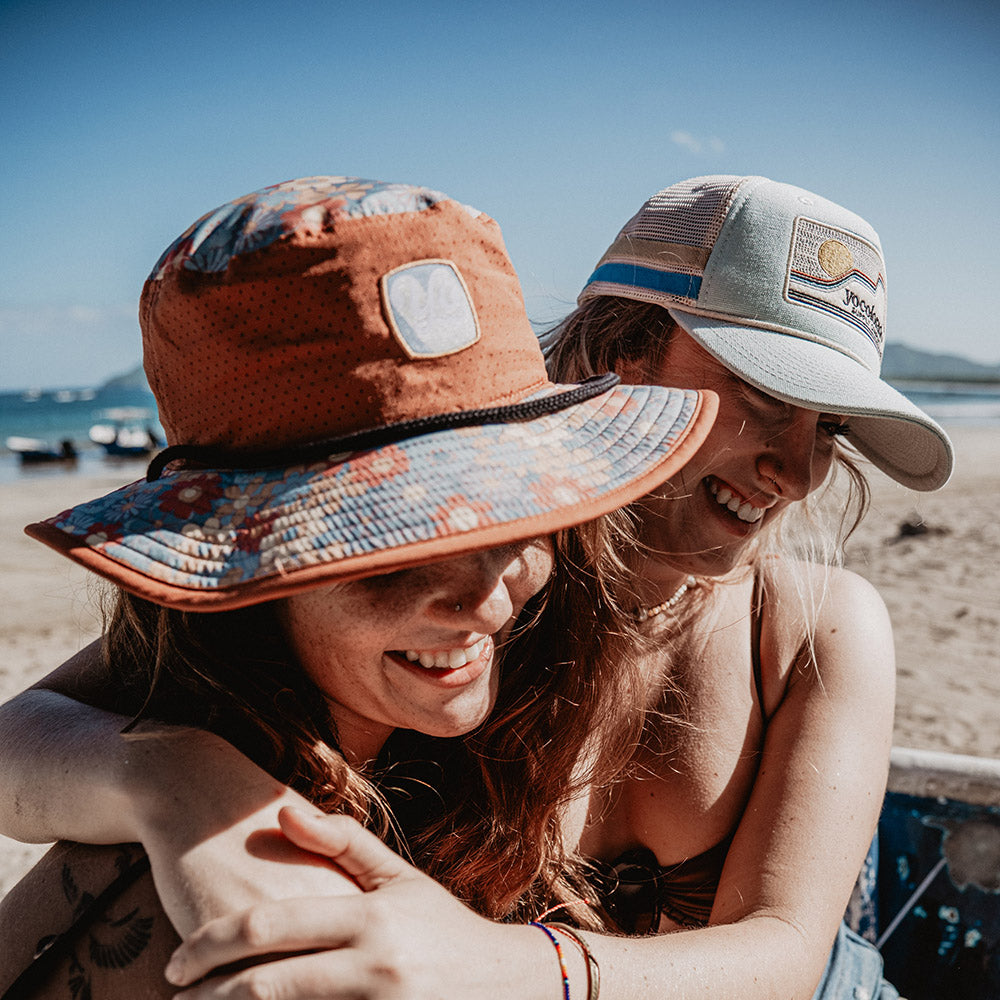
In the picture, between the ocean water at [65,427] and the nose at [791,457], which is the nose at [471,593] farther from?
the ocean water at [65,427]

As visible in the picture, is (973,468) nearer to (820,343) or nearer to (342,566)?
(820,343)

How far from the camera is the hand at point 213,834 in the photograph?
3.24 feet

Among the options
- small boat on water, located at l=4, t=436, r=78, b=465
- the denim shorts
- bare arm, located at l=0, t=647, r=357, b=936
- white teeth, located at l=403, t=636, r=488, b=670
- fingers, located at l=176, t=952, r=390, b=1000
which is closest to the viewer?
fingers, located at l=176, t=952, r=390, b=1000

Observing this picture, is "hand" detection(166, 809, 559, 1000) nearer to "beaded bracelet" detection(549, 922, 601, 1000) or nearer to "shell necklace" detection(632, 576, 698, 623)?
"beaded bracelet" detection(549, 922, 601, 1000)

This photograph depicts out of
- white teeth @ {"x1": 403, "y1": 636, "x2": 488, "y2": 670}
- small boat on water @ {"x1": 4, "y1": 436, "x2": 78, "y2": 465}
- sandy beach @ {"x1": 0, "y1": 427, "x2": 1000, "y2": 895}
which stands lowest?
small boat on water @ {"x1": 4, "y1": 436, "x2": 78, "y2": 465}

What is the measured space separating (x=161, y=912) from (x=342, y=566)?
59 cm

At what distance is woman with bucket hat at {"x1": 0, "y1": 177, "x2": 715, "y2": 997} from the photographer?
1.01 meters

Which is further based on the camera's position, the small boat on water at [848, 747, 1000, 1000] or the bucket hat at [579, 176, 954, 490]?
the small boat on water at [848, 747, 1000, 1000]

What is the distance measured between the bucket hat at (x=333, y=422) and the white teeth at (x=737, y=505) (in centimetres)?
78

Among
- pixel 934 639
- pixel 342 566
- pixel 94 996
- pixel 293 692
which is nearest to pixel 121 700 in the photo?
pixel 293 692

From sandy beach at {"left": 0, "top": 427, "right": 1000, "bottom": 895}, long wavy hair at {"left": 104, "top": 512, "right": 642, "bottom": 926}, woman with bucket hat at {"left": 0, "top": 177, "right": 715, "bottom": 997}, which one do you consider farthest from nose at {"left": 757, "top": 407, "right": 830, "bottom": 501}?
sandy beach at {"left": 0, "top": 427, "right": 1000, "bottom": 895}

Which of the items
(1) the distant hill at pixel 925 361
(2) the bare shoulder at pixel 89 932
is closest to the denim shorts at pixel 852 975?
(2) the bare shoulder at pixel 89 932

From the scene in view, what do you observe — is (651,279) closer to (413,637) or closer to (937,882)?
(413,637)

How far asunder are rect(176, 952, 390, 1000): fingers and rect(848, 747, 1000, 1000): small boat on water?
85.5 inches
